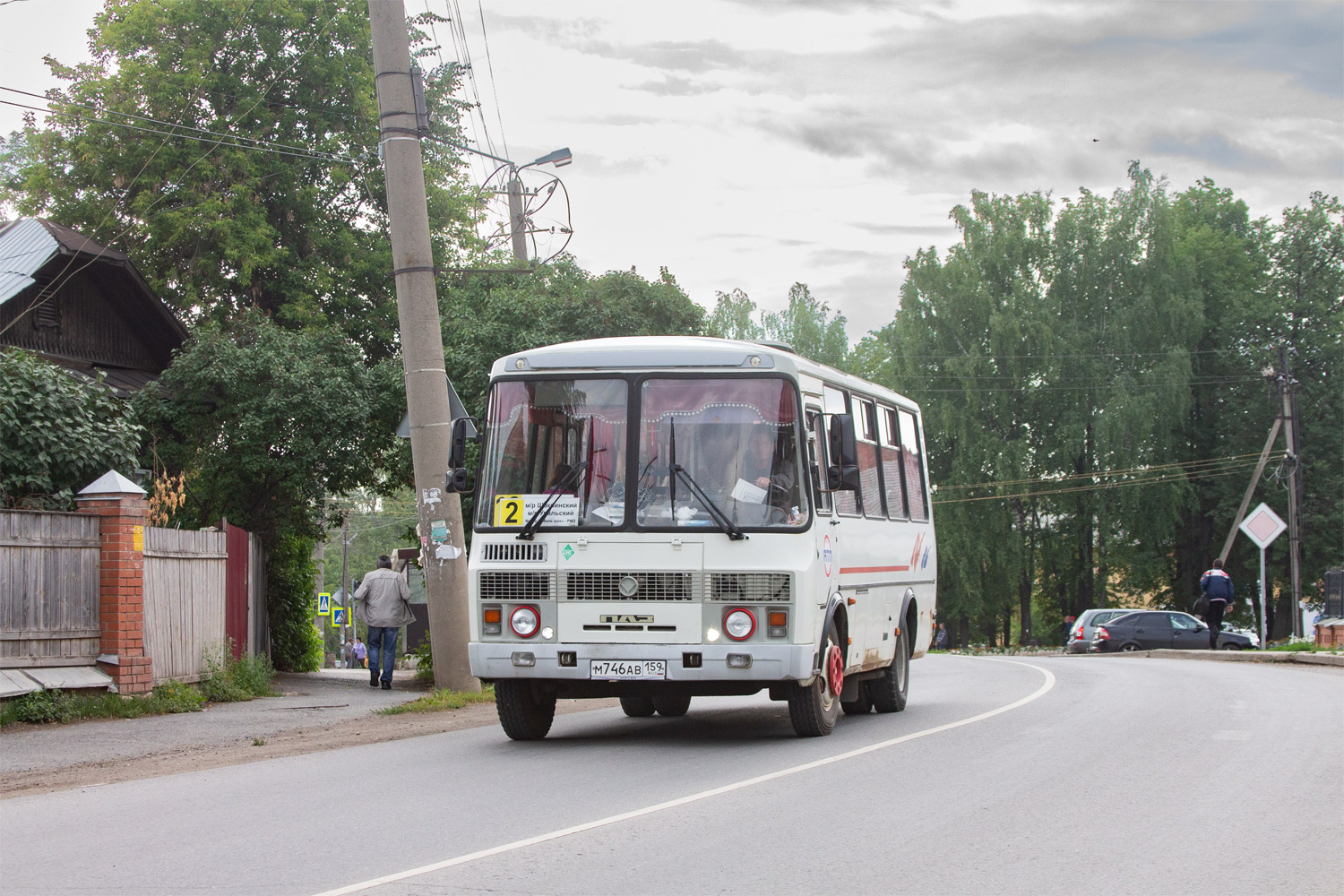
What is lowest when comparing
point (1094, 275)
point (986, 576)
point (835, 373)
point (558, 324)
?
point (986, 576)

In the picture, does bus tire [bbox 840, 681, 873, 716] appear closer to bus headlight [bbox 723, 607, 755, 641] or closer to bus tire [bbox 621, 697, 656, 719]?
bus tire [bbox 621, 697, 656, 719]

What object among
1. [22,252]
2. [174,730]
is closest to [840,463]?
[174,730]

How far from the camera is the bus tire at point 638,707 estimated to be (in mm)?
14099

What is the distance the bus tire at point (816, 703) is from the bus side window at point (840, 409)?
3.16ft

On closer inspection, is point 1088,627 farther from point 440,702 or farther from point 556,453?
point 556,453

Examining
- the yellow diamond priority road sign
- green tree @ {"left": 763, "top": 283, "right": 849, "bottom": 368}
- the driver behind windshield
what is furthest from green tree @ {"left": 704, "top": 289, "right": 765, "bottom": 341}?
the driver behind windshield

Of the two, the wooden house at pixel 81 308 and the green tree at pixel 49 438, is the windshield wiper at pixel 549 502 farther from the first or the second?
the wooden house at pixel 81 308

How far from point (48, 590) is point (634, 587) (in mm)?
6578

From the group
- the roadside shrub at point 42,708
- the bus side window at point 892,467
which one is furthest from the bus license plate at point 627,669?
the roadside shrub at point 42,708

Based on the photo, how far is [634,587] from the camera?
35.2 feet

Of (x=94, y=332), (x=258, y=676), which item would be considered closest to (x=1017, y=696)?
(x=258, y=676)

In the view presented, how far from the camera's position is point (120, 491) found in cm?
1477

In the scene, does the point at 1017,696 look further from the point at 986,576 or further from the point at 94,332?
the point at 986,576

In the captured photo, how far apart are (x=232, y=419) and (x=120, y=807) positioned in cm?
1340
